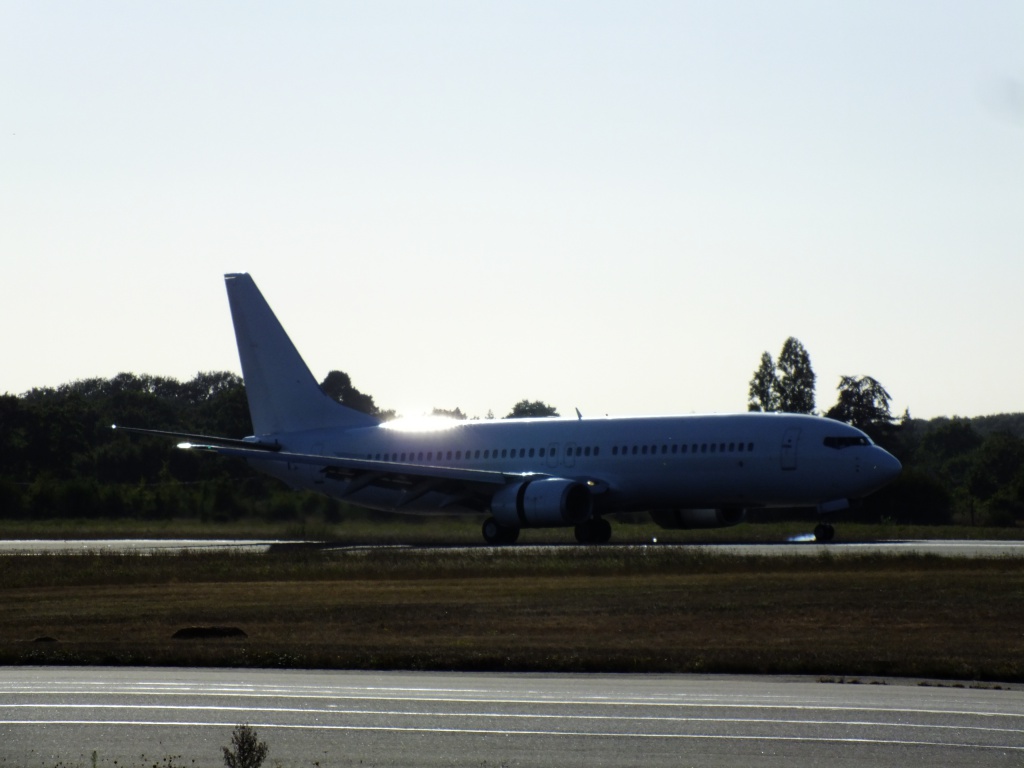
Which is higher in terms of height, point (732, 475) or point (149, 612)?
point (732, 475)

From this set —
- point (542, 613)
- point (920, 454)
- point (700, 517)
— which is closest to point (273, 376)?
point (700, 517)

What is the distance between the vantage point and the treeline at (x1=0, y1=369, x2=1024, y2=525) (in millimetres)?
57844

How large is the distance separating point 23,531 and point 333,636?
39.8 meters

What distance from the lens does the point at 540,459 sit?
46281 millimetres

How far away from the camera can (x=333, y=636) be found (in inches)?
752

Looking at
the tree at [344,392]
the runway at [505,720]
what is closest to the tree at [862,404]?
the tree at [344,392]

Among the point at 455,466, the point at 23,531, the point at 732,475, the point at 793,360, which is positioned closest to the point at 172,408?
the point at 793,360

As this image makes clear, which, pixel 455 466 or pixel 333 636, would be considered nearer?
pixel 333 636

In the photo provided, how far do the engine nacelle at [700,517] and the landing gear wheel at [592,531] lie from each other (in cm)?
204

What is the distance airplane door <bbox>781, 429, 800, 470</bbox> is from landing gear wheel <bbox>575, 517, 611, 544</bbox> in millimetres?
5941

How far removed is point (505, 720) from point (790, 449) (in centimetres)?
3028

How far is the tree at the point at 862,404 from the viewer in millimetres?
87375

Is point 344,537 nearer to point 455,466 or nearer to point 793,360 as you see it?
point 455,466

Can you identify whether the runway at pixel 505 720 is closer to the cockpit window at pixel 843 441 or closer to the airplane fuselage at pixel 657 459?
the airplane fuselage at pixel 657 459
